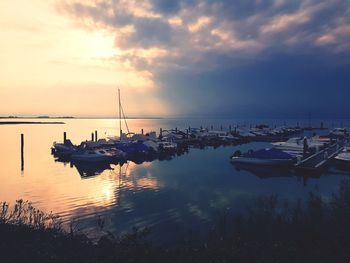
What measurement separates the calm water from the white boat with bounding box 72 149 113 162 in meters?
1.66

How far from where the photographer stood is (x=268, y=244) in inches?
406

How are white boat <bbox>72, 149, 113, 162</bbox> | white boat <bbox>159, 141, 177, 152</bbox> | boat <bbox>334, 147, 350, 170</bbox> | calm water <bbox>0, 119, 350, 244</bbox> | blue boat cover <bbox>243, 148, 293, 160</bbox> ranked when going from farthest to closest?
1. white boat <bbox>159, 141, 177, 152</bbox>
2. white boat <bbox>72, 149, 113, 162</bbox>
3. blue boat cover <bbox>243, 148, 293, 160</bbox>
4. boat <bbox>334, 147, 350, 170</bbox>
5. calm water <bbox>0, 119, 350, 244</bbox>

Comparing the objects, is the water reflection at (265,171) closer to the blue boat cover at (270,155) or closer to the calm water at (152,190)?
the calm water at (152,190)

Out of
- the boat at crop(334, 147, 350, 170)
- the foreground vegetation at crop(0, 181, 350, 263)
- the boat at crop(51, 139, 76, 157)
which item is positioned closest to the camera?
the foreground vegetation at crop(0, 181, 350, 263)

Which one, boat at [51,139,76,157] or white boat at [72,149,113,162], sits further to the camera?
boat at [51,139,76,157]

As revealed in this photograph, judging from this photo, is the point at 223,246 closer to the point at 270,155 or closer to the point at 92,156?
the point at 270,155

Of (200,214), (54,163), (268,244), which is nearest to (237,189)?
(200,214)

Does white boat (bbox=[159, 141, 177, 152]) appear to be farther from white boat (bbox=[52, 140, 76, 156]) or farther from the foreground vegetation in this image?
the foreground vegetation

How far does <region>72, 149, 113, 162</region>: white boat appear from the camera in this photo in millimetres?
41312

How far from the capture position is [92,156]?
41562 millimetres

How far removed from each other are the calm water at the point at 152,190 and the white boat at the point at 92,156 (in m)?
1.66

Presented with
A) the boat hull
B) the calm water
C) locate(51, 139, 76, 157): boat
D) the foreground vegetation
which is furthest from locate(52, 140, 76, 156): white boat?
the foreground vegetation

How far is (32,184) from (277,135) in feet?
233

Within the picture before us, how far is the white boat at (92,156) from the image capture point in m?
41.3
